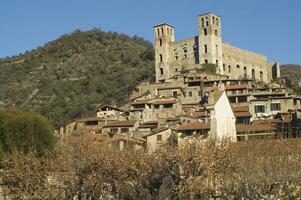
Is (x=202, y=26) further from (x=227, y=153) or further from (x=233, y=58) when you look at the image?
(x=227, y=153)

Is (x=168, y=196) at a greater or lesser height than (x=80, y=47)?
lesser

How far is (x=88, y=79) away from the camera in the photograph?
117125mm

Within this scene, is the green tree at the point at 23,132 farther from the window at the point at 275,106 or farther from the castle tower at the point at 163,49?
the castle tower at the point at 163,49

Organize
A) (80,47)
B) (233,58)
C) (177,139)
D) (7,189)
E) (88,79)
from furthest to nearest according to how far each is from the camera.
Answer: (80,47) → (88,79) → (233,58) → (177,139) → (7,189)

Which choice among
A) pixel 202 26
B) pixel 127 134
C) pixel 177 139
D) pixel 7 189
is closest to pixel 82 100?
pixel 202 26

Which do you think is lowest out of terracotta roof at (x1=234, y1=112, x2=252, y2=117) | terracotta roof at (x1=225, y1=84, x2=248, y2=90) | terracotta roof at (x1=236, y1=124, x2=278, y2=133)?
terracotta roof at (x1=236, y1=124, x2=278, y2=133)

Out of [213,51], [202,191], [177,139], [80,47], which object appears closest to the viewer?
[202,191]

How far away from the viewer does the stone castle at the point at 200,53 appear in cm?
9131

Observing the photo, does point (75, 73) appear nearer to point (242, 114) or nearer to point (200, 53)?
point (200, 53)

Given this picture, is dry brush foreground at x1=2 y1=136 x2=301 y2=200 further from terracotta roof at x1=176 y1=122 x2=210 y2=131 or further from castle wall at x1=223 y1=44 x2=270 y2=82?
castle wall at x1=223 y1=44 x2=270 y2=82

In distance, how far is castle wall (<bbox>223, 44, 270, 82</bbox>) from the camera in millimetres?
95438

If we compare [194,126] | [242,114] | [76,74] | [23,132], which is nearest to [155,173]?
[194,126]

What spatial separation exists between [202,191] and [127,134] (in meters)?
37.7

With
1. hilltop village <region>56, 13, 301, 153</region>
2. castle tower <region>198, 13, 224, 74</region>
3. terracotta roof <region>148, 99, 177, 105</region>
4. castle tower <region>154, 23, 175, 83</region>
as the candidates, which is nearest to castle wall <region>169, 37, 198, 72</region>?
hilltop village <region>56, 13, 301, 153</region>
